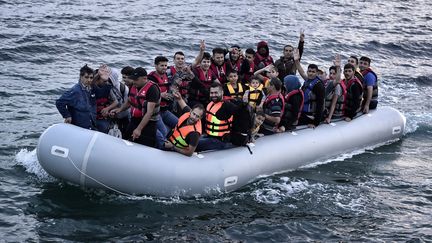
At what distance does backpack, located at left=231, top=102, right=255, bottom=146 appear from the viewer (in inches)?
386

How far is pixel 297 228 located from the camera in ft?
30.3

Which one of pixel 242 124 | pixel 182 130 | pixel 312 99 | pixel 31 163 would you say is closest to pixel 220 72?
pixel 312 99

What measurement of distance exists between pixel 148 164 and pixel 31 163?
2449mm

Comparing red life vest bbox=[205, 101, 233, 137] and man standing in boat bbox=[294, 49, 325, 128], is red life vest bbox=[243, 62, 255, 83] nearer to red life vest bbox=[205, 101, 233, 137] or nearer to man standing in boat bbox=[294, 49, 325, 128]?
man standing in boat bbox=[294, 49, 325, 128]

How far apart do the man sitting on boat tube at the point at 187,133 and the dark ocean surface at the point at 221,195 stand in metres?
0.81

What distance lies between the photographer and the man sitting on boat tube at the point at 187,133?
9422 millimetres

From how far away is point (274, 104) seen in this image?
10.6 m

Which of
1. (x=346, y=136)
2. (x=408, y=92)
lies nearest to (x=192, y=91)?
(x=346, y=136)

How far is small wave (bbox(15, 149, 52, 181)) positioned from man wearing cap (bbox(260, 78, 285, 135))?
379 cm

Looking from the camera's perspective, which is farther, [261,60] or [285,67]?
[261,60]

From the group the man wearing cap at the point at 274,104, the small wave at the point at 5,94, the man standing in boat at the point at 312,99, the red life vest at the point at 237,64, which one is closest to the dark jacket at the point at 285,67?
the man standing in boat at the point at 312,99

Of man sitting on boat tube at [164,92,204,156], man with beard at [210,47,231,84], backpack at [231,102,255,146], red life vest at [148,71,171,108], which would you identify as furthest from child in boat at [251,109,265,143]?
red life vest at [148,71,171,108]

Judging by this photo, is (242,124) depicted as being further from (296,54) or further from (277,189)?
(296,54)

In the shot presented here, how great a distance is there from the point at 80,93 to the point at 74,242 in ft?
7.73
